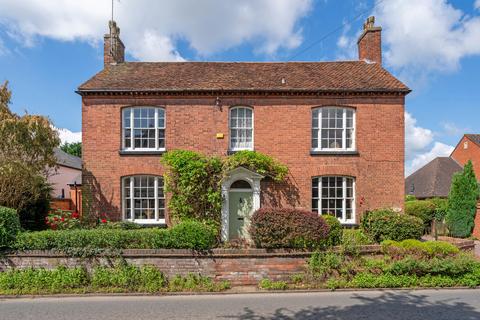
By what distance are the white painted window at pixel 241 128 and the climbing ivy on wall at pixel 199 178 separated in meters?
0.91

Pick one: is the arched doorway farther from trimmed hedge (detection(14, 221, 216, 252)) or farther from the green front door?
trimmed hedge (detection(14, 221, 216, 252))

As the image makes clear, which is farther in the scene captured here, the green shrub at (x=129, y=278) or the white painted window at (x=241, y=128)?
the white painted window at (x=241, y=128)

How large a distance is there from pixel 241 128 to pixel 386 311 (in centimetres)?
886

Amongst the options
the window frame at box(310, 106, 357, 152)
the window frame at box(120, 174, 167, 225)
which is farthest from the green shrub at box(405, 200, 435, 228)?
the window frame at box(120, 174, 167, 225)

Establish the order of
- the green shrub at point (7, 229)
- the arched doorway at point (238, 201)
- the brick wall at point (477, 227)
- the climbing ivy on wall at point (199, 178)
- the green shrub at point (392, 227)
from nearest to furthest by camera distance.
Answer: the green shrub at point (7, 229)
the green shrub at point (392, 227)
the climbing ivy on wall at point (199, 178)
the arched doorway at point (238, 201)
the brick wall at point (477, 227)

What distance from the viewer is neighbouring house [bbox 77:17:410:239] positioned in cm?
1320

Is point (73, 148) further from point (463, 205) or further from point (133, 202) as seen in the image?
point (463, 205)

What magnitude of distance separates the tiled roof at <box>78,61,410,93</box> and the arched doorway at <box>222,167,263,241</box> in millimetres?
3904

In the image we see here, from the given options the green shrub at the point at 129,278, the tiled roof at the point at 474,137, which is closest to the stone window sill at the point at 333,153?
the green shrub at the point at 129,278

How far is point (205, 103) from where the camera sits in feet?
44.0

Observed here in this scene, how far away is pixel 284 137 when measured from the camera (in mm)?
13383

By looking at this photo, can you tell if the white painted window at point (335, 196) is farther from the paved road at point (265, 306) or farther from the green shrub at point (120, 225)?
the green shrub at point (120, 225)

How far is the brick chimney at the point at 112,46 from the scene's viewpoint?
15.2 m

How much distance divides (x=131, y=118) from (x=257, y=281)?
8.85 meters
